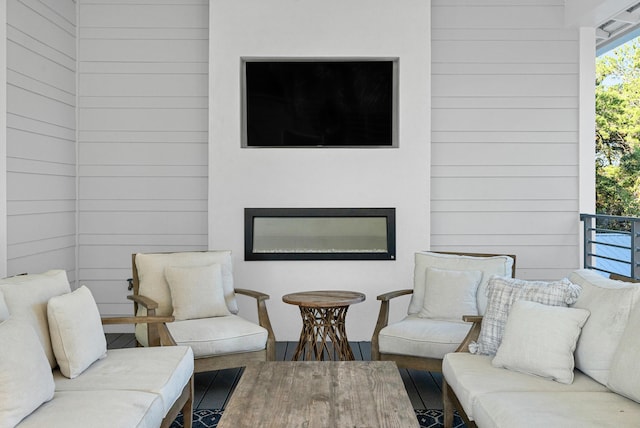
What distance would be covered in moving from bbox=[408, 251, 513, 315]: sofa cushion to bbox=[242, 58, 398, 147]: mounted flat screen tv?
138 centimetres

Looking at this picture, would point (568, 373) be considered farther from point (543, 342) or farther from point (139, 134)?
point (139, 134)

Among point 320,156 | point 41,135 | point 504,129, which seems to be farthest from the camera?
point 504,129

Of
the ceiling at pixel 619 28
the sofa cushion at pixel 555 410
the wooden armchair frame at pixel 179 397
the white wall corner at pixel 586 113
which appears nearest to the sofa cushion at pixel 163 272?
the wooden armchair frame at pixel 179 397

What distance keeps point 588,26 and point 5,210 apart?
496cm

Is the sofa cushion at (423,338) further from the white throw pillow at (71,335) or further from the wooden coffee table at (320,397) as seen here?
the white throw pillow at (71,335)

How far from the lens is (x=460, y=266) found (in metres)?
4.53

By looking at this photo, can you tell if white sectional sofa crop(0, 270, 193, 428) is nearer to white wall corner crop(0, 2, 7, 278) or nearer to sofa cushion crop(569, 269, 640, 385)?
white wall corner crop(0, 2, 7, 278)

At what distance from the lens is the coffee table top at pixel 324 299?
424 cm

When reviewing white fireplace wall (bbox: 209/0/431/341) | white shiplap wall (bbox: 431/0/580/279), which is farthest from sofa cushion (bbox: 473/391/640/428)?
white shiplap wall (bbox: 431/0/580/279)

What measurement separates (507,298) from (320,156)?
8.30 ft

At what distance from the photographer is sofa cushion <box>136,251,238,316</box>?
14.8 ft

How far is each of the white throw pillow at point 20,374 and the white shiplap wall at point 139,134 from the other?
10.7 ft

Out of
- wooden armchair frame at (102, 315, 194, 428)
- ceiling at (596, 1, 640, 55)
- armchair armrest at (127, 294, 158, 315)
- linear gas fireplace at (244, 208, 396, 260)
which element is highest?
ceiling at (596, 1, 640, 55)

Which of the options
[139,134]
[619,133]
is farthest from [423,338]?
[619,133]
